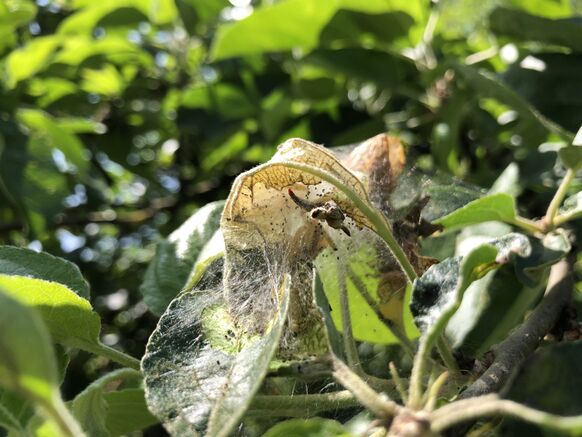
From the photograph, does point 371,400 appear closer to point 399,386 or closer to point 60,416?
point 399,386

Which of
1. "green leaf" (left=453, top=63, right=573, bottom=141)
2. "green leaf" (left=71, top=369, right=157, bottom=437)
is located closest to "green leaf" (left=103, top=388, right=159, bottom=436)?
"green leaf" (left=71, top=369, right=157, bottom=437)

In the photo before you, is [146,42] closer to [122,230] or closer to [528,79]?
[122,230]

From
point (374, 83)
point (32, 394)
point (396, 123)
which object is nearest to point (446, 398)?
point (32, 394)

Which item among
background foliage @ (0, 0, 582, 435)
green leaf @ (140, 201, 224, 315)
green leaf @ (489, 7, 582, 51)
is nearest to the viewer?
green leaf @ (140, 201, 224, 315)

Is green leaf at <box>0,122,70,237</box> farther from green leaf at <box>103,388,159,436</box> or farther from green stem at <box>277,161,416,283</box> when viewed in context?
green stem at <box>277,161,416,283</box>

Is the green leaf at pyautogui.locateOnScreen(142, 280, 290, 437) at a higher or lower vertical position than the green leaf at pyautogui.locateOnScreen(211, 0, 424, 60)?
higher

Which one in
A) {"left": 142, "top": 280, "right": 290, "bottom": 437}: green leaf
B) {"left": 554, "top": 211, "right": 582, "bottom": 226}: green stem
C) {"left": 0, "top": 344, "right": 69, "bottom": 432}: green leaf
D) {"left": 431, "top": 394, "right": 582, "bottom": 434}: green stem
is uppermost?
{"left": 431, "top": 394, "right": 582, "bottom": 434}: green stem
